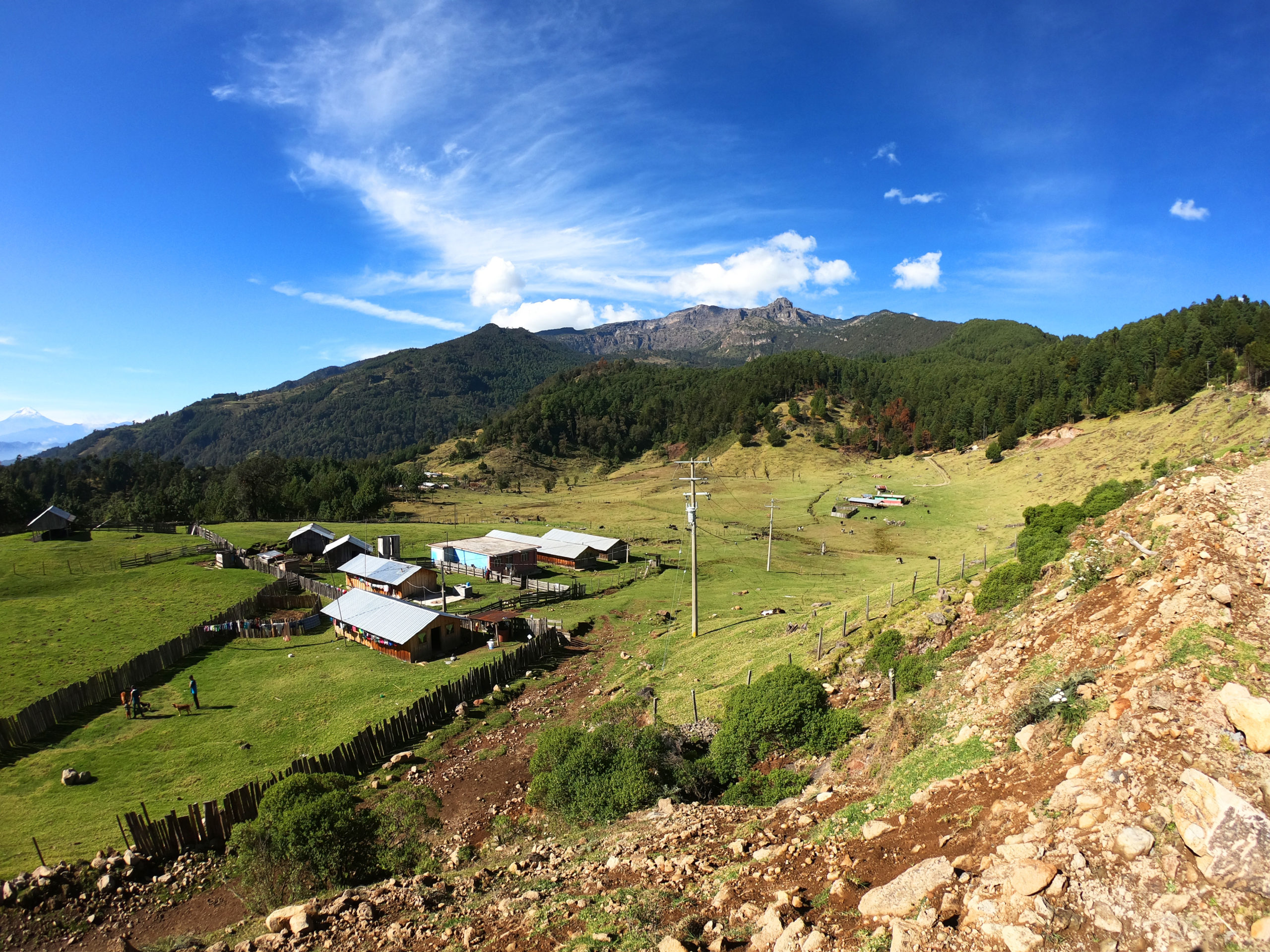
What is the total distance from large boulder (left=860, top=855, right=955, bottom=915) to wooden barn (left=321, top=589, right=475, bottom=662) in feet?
96.7

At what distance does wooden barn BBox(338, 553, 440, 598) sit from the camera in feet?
149

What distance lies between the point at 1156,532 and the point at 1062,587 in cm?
251

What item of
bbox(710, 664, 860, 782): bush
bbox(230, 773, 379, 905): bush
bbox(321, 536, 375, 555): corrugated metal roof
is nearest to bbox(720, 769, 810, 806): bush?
bbox(710, 664, 860, 782): bush

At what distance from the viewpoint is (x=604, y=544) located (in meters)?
59.4

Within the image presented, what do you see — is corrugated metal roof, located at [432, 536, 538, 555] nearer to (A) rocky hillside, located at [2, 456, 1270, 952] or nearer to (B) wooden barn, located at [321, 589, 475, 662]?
(B) wooden barn, located at [321, 589, 475, 662]

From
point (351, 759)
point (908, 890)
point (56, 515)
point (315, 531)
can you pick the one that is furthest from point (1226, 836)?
point (56, 515)

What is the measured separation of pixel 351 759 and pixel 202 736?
8360mm

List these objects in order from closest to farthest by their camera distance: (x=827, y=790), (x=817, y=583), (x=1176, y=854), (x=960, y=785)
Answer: (x=1176, y=854) → (x=960, y=785) → (x=827, y=790) → (x=817, y=583)

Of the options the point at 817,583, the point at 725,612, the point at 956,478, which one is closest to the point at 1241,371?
the point at 956,478

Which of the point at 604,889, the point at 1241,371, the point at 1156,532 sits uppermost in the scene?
the point at 1241,371

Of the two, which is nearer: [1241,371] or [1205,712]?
[1205,712]

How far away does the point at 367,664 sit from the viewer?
31.8 metres

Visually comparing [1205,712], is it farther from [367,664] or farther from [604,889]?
[367,664]

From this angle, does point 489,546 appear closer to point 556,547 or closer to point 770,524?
point 556,547
